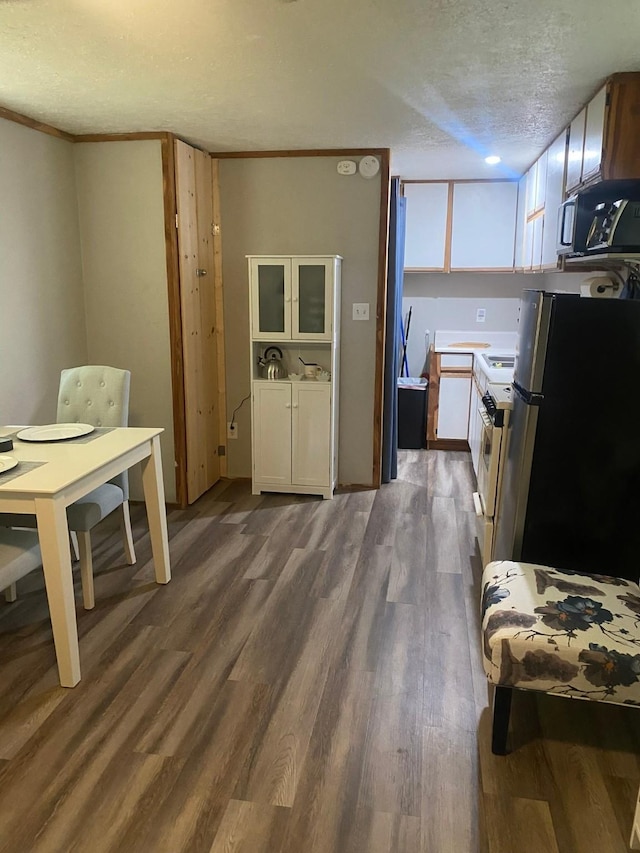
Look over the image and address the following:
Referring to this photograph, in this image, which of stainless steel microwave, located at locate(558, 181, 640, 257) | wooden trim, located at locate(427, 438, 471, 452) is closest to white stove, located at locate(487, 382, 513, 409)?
stainless steel microwave, located at locate(558, 181, 640, 257)

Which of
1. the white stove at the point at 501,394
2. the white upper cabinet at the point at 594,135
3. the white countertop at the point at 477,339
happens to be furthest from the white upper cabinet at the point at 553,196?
the white countertop at the point at 477,339

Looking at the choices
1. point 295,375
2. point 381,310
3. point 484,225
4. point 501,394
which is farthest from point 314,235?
point 501,394

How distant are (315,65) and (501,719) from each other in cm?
240

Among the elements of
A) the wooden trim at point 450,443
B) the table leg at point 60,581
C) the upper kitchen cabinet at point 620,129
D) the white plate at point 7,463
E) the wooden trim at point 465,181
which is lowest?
the wooden trim at point 450,443

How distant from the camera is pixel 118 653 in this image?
8.06 feet

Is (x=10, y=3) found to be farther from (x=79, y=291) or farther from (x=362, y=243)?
(x=362, y=243)

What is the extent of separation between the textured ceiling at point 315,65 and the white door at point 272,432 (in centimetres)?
154

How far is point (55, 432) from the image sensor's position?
2.76m

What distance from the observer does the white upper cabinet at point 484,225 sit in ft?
16.4

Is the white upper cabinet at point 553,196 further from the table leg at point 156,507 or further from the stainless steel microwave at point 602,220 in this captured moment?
the table leg at point 156,507

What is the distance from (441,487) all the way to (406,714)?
2.42 metres

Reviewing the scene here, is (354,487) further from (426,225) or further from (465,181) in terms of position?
(465,181)

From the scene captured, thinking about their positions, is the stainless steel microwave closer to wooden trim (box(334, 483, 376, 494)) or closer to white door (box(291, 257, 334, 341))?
white door (box(291, 257, 334, 341))

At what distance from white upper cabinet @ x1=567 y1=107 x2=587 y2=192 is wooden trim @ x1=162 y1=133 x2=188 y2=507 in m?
2.15
